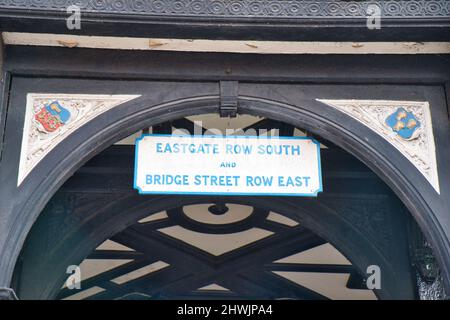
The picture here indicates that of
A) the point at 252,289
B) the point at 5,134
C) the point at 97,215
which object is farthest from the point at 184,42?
the point at 252,289

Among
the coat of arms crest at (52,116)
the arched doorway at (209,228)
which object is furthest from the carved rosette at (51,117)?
the arched doorway at (209,228)

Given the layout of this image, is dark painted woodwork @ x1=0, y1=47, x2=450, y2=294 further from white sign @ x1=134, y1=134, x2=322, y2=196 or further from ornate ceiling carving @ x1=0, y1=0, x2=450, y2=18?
ornate ceiling carving @ x1=0, y1=0, x2=450, y2=18

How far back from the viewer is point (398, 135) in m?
4.43

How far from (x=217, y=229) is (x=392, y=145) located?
298cm

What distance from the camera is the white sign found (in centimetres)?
439

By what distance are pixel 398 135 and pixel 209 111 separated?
1.09 meters

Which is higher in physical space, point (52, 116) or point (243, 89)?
point (243, 89)

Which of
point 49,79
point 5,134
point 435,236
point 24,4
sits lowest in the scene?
point 435,236

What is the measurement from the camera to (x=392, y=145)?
14.4 ft

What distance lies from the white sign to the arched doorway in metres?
1.10

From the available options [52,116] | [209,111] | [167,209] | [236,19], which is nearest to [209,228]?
[167,209]

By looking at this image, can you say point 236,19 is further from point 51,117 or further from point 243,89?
point 51,117

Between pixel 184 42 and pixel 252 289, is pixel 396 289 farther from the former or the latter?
pixel 184 42

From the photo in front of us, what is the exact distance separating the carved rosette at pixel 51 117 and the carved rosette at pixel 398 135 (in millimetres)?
1276
